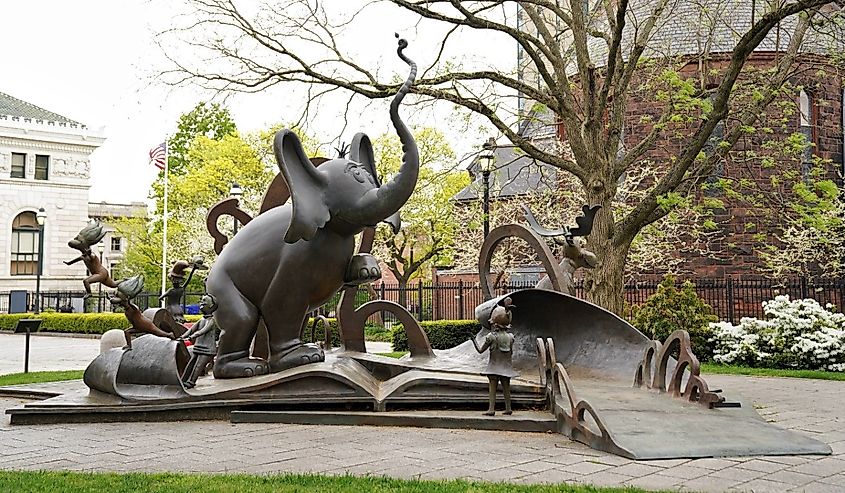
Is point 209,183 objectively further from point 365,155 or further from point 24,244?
point 365,155

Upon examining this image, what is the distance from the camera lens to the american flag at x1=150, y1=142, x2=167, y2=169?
105 ft

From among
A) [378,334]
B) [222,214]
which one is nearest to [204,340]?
[222,214]

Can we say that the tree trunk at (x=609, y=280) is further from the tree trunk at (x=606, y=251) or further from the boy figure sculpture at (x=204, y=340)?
the boy figure sculpture at (x=204, y=340)

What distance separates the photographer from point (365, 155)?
8344mm

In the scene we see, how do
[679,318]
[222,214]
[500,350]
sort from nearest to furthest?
[500,350] → [222,214] → [679,318]

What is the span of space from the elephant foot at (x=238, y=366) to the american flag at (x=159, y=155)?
26094 mm

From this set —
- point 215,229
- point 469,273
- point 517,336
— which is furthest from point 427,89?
point 469,273

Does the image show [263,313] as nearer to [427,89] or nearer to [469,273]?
[427,89]

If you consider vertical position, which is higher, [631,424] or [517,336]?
[517,336]

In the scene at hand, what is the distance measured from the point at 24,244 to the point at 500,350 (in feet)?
A: 160

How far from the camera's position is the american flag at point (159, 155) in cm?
3212

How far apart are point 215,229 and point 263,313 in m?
2.27

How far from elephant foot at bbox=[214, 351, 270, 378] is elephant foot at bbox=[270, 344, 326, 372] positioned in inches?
4.8

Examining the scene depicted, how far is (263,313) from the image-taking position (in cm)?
775
